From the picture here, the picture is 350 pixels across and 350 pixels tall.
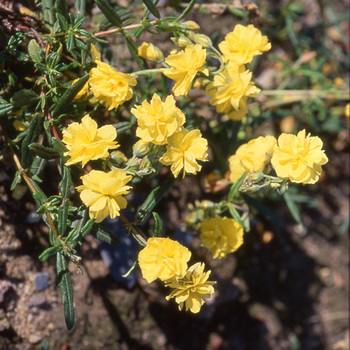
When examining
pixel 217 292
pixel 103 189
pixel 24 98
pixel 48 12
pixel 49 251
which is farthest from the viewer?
pixel 217 292

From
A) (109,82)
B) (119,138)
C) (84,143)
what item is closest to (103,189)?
(84,143)

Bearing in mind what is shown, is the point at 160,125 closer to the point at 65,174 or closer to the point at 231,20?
the point at 65,174

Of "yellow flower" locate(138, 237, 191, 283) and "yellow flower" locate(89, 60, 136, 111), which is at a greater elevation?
"yellow flower" locate(89, 60, 136, 111)

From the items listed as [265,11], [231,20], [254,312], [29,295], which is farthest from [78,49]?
[254,312]

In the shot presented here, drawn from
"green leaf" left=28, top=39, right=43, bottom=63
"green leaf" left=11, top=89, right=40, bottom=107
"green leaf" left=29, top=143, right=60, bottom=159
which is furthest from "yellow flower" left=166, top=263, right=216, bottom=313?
"green leaf" left=28, top=39, right=43, bottom=63

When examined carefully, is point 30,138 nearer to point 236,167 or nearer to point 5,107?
point 5,107

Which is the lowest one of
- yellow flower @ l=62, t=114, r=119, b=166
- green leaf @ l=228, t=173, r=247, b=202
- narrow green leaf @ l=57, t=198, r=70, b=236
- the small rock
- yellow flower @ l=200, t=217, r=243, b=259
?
the small rock

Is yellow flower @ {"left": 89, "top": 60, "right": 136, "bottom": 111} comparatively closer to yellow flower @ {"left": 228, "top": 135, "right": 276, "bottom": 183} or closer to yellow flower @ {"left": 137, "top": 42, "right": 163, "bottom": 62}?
yellow flower @ {"left": 137, "top": 42, "right": 163, "bottom": 62}
